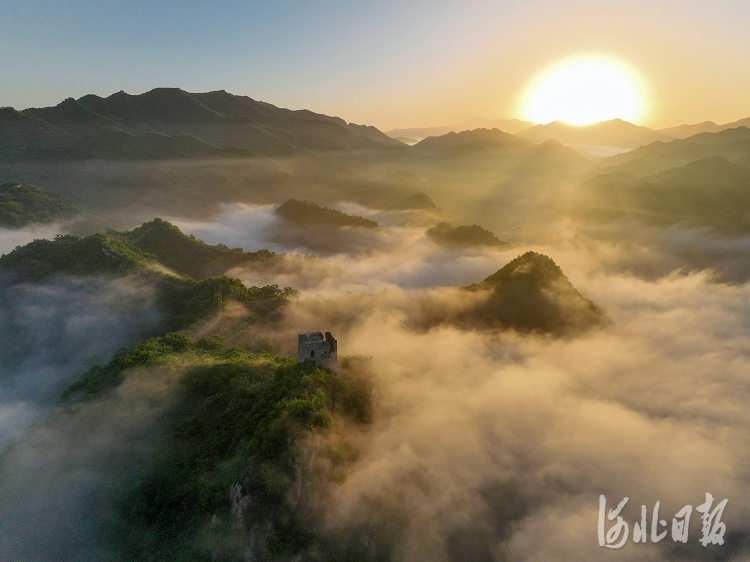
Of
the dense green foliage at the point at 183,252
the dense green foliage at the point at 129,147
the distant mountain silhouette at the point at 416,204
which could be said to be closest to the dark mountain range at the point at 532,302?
the dense green foliage at the point at 183,252

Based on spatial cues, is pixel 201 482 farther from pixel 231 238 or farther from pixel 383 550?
pixel 231 238

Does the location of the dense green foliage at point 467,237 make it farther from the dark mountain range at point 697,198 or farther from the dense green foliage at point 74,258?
the dense green foliage at point 74,258

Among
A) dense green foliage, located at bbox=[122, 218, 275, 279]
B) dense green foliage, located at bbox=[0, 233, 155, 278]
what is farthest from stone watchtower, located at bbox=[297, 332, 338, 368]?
dense green foliage, located at bbox=[122, 218, 275, 279]

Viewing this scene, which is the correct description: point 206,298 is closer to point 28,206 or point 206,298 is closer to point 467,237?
point 28,206

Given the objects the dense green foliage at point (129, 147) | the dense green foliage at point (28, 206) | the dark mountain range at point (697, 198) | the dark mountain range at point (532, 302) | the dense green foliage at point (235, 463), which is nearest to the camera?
the dense green foliage at point (235, 463)

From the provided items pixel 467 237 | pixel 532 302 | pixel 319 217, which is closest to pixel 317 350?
pixel 532 302

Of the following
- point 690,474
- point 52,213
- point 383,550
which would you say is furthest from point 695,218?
point 52,213
